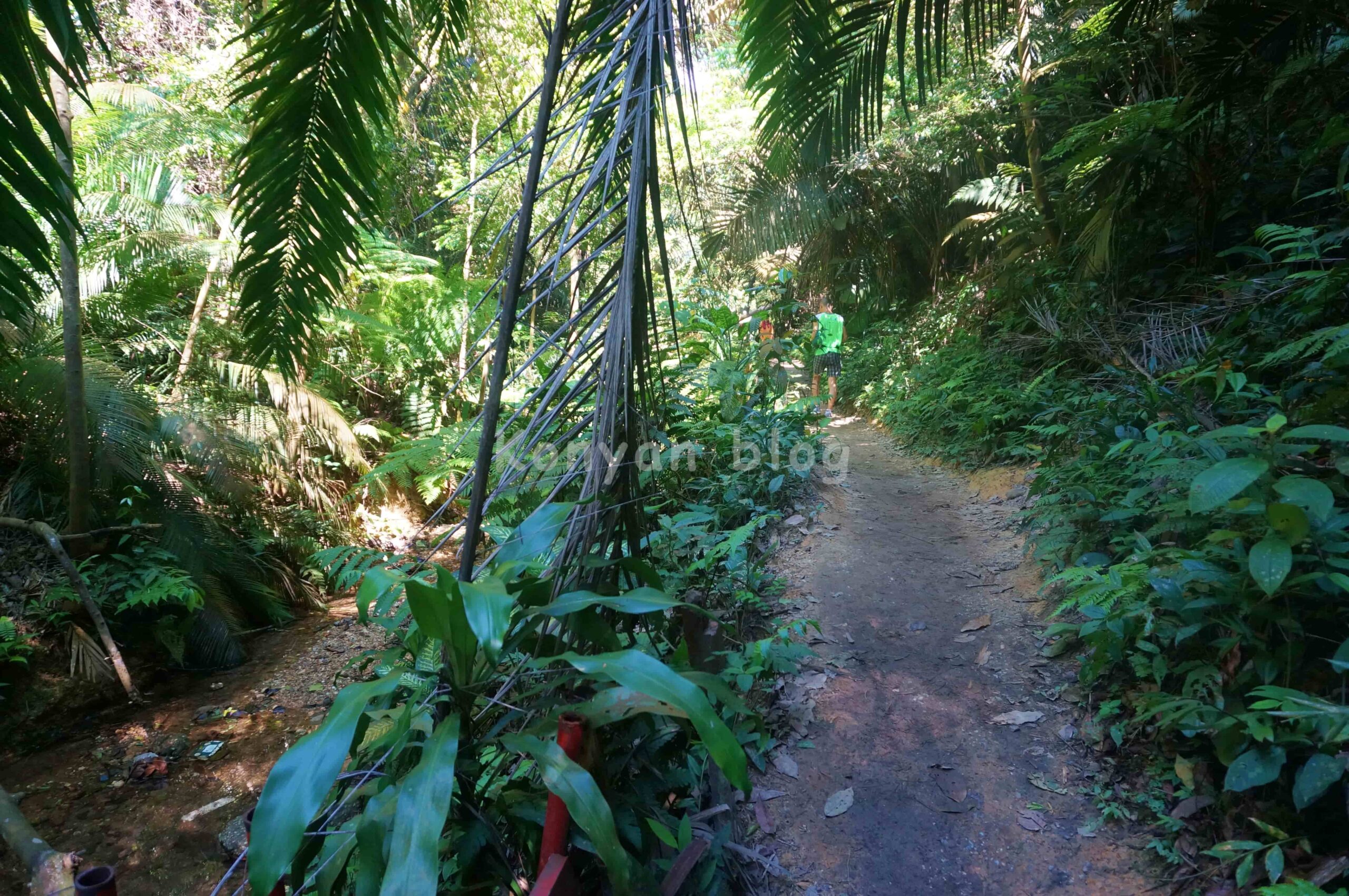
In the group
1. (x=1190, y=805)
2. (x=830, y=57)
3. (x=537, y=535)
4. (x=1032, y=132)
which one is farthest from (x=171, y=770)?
(x=1032, y=132)

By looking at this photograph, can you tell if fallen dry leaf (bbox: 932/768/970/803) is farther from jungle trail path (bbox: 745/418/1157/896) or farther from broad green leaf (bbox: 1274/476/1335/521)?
broad green leaf (bbox: 1274/476/1335/521)

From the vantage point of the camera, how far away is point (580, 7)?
5.05 feet

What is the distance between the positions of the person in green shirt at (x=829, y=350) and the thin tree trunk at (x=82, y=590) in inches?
222

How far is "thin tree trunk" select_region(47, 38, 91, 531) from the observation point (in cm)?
375

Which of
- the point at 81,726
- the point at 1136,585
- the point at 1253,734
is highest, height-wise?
the point at 1136,585

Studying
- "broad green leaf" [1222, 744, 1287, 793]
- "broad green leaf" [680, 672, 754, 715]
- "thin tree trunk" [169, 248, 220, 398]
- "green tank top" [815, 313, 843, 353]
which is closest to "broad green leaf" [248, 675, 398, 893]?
"broad green leaf" [680, 672, 754, 715]

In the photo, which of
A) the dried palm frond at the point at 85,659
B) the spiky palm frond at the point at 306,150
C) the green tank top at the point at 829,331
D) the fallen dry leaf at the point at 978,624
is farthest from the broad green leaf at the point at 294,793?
the green tank top at the point at 829,331

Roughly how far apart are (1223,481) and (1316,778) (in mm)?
685

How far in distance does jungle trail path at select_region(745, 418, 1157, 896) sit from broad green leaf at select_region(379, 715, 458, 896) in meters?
1.28

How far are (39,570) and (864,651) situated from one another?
4.74 metres

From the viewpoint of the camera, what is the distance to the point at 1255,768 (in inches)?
62.2

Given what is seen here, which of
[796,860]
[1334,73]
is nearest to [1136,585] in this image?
[796,860]

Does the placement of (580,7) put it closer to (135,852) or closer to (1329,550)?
(1329,550)

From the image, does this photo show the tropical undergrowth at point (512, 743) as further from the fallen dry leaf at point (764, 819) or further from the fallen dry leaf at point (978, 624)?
the fallen dry leaf at point (978, 624)
